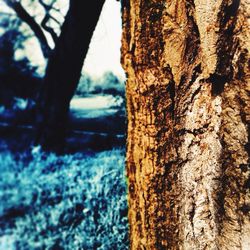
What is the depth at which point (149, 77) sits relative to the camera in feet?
3.95

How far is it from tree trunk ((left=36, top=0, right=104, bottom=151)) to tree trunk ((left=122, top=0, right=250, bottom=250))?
5.56ft

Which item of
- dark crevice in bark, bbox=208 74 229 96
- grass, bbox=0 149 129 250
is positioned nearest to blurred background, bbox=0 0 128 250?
grass, bbox=0 149 129 250

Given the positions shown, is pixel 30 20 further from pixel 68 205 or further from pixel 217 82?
pixel 217 82

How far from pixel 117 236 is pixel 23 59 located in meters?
4.93

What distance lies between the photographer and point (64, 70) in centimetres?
369

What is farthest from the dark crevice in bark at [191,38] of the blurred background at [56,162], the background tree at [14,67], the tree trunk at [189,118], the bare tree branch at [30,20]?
the background tree at [14,67]

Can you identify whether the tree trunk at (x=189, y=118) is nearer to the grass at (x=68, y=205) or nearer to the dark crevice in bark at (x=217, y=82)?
the dark crevice in bark at (x=217, y=82)

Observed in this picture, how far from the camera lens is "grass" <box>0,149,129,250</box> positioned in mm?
2607

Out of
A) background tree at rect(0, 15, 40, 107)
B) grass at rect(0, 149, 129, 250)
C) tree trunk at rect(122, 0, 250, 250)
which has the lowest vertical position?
grass at rect(0, 149, 129, 250)

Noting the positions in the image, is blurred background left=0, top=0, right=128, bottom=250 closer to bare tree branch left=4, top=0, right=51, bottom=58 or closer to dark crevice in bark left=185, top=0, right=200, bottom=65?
bare tree branch left=4, top=0, right=51, bottom=58

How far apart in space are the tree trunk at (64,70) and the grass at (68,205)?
0.40 metres

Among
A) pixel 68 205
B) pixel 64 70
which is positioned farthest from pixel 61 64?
pixel 68 205

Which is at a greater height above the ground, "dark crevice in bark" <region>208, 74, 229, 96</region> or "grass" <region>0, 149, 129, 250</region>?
"dark crevice in bark" <region>208, 74, 229, 96</region>

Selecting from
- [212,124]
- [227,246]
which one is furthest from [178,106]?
[227,246]
